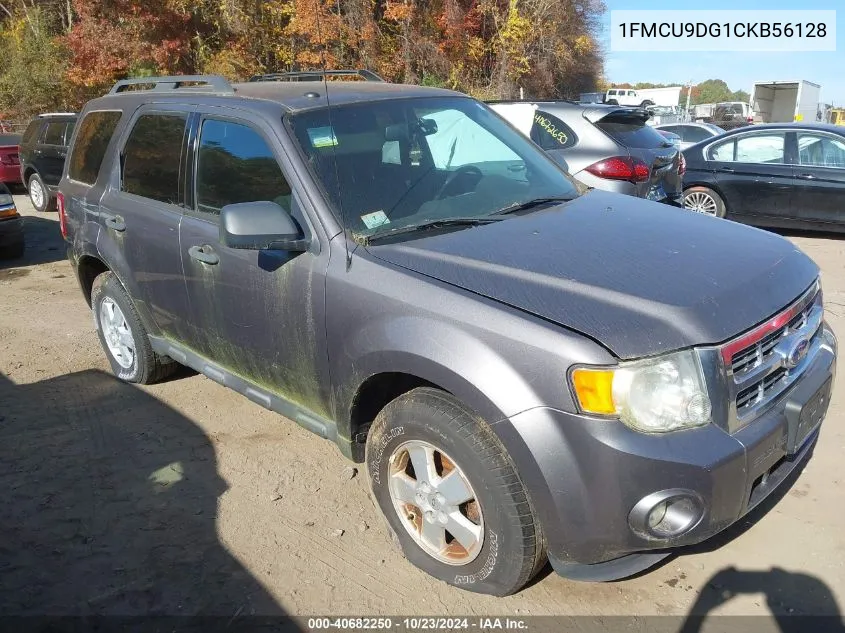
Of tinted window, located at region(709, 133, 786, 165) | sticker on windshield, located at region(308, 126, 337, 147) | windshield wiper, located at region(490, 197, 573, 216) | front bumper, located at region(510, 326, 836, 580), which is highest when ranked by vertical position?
A: sticker on windshield, located at region(308, 126, 337, 147)

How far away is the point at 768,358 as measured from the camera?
2.49 m

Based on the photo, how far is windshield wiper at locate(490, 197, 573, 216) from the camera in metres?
3.25

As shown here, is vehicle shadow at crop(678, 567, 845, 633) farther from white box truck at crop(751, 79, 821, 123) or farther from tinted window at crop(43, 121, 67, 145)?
white box truck at crop(751, 79, 821, 123)

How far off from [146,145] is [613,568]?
3.38m

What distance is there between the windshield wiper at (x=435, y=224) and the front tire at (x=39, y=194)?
11.9 metres

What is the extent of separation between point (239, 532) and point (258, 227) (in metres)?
1.44

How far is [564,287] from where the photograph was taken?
2.43 m

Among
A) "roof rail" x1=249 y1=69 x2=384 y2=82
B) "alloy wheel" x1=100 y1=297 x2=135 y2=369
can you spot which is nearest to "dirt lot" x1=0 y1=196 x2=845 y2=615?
"alloy wheel" x1=100 y1=297 x2=135 y2=369

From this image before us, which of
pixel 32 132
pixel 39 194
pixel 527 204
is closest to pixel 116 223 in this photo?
pixel 527 204

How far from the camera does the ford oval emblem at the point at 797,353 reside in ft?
8.50

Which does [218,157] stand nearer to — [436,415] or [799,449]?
[436,415]

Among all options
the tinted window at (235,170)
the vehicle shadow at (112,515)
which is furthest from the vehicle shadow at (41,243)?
the tinted window at (235,170)

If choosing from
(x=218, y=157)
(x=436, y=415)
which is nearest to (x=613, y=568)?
(x=436, y=415)

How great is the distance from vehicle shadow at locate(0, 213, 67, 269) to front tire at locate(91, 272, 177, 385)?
4.91 m
